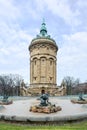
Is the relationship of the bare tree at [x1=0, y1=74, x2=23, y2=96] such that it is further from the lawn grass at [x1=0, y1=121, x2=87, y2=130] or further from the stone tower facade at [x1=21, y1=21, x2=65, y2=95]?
the lawn grass at [x1=0, y1=121, x2=87, y2=130]

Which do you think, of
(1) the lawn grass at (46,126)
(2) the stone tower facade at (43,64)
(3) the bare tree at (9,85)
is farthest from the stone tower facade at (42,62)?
(1) the lawn grass at (46,126)

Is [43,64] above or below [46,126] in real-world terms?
above

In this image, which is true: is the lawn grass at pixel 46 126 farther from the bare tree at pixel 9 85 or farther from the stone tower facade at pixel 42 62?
the bare tree at pixel 9 85

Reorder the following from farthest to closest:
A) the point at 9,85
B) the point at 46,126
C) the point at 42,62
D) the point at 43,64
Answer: the point at 9,85
the point at 42,62
the point at 43,64
the point at 46,126

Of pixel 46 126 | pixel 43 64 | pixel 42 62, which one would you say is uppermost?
pixel 42 62

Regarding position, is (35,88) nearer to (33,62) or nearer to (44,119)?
(33,62)

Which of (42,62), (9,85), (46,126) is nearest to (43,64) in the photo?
(42,62)

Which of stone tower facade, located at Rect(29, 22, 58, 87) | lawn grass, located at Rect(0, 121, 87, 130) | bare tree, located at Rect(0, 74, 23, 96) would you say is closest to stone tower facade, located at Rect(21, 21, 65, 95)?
stone tower facade, located at Rect(29, 22, 58, 87)

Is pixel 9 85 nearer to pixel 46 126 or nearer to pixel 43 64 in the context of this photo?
pixel 43 64

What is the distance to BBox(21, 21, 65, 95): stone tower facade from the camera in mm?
49472

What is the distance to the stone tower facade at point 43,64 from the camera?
4947 centimetres

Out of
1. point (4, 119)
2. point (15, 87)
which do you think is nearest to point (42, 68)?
point (15, 87)

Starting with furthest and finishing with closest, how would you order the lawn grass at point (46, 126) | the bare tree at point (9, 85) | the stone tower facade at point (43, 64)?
the bare tree at point (9, 85) < the stone tower facade at point (43, 64) < the lawn grass at point (46, 126)

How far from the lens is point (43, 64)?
50.8m
